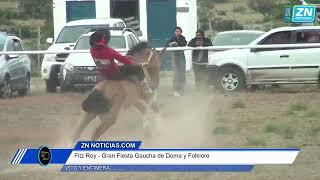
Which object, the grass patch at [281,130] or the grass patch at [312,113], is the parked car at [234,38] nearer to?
the grass patch at [312,113]

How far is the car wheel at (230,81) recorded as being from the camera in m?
11.4

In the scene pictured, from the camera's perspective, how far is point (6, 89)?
1221 centimetres

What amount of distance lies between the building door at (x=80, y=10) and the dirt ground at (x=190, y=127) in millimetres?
18133

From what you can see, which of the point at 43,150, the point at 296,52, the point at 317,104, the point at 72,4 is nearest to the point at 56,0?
the point at 72,4

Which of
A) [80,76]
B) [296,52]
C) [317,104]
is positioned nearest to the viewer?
[80,76]

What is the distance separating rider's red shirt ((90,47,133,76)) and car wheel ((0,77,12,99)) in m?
2.82

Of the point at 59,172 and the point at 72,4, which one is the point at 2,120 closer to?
the point at 59,172

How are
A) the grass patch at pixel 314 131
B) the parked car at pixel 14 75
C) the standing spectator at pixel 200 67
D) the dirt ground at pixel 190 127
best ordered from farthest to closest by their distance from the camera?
1. the parked car at pixel 14 75
2. the standing spectator at pixel 200 67
3. the grass patch at pixel 314 131
4. the dirt ground at pixel 190 127

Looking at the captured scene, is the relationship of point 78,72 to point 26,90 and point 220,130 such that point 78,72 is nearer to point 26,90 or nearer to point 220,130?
point 26,90

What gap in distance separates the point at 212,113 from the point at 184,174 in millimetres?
2264

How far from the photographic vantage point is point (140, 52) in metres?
9.24

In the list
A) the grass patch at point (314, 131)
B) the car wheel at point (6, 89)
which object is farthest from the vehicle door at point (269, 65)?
the car wheel at point (6, 89)

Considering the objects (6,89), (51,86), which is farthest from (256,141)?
(6,89)

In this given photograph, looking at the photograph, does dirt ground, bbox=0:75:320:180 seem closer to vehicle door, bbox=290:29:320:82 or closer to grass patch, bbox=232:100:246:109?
grass patch, bbox=232:100:246:109
